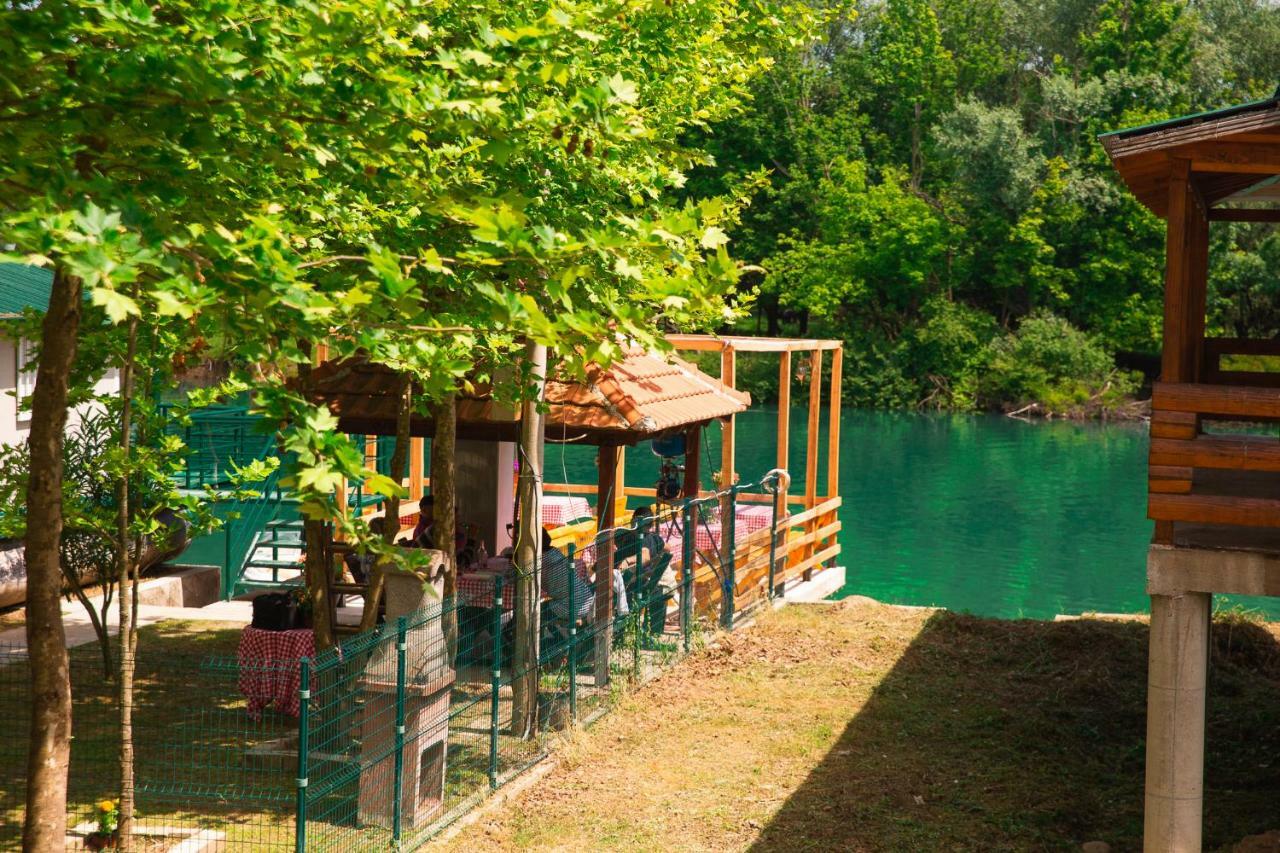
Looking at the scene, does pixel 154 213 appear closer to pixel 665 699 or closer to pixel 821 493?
pixel 665 699

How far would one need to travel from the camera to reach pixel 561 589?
39.2 ft

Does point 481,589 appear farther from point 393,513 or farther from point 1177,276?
point 1177,276

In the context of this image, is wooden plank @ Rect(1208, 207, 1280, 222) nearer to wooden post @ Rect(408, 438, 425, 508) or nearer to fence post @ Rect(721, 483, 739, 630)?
fence post @ Rect(721, 483, 739, 630)

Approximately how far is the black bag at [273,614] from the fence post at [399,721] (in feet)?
8.38

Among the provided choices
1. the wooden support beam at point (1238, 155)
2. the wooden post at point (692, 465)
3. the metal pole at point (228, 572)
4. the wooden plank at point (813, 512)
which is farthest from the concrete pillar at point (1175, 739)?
the metal pole at point (228, 572)

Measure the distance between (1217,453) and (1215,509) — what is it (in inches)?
12.1

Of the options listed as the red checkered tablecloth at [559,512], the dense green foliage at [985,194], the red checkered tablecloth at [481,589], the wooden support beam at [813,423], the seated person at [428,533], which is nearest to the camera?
the red checkered tablecloth at [481,589]

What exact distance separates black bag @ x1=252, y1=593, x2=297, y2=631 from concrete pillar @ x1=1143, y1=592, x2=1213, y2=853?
6.20 m

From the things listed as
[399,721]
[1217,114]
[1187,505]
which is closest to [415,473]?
[399,721]

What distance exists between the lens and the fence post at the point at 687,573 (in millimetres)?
13500

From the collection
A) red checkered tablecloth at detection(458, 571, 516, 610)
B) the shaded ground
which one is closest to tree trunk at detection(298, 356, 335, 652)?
red checkered tablecloth at detection(458, 571, 516, 610)

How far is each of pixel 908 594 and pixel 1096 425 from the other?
95.9 feet

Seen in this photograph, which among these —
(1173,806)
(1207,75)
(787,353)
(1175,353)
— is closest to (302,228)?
(1175,353)

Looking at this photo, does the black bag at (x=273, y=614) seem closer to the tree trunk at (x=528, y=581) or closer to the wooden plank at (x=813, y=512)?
the tree trunk at (x=528, y=581)
